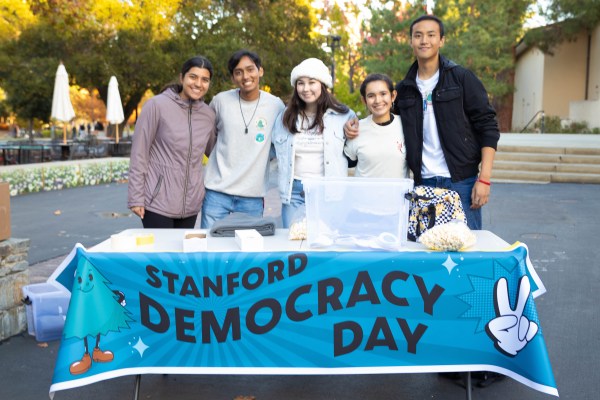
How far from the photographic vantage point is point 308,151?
155 inches

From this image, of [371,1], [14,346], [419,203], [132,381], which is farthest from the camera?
[371,1]

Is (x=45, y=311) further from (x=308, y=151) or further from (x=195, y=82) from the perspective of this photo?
(x=308, y=151)

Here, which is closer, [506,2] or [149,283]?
[149,283]

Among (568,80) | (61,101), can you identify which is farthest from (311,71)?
(568,80)

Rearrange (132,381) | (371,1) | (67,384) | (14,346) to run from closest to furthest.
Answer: (67,384)
(132,381)
(14,346)
(371,1)

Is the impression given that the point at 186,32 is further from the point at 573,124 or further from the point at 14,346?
the point at 14,346

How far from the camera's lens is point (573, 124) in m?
27.5

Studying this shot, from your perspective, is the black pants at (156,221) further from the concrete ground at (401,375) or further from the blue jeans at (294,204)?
the concrete ground at (401,375)

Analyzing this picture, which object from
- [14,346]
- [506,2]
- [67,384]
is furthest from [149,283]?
[506,2]

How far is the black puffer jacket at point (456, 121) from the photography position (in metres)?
3.70

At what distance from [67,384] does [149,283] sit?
0.60 meters

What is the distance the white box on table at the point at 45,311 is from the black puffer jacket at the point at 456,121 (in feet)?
8.69

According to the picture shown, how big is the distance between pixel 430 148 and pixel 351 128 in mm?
496

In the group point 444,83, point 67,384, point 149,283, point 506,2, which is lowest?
point 67,384
